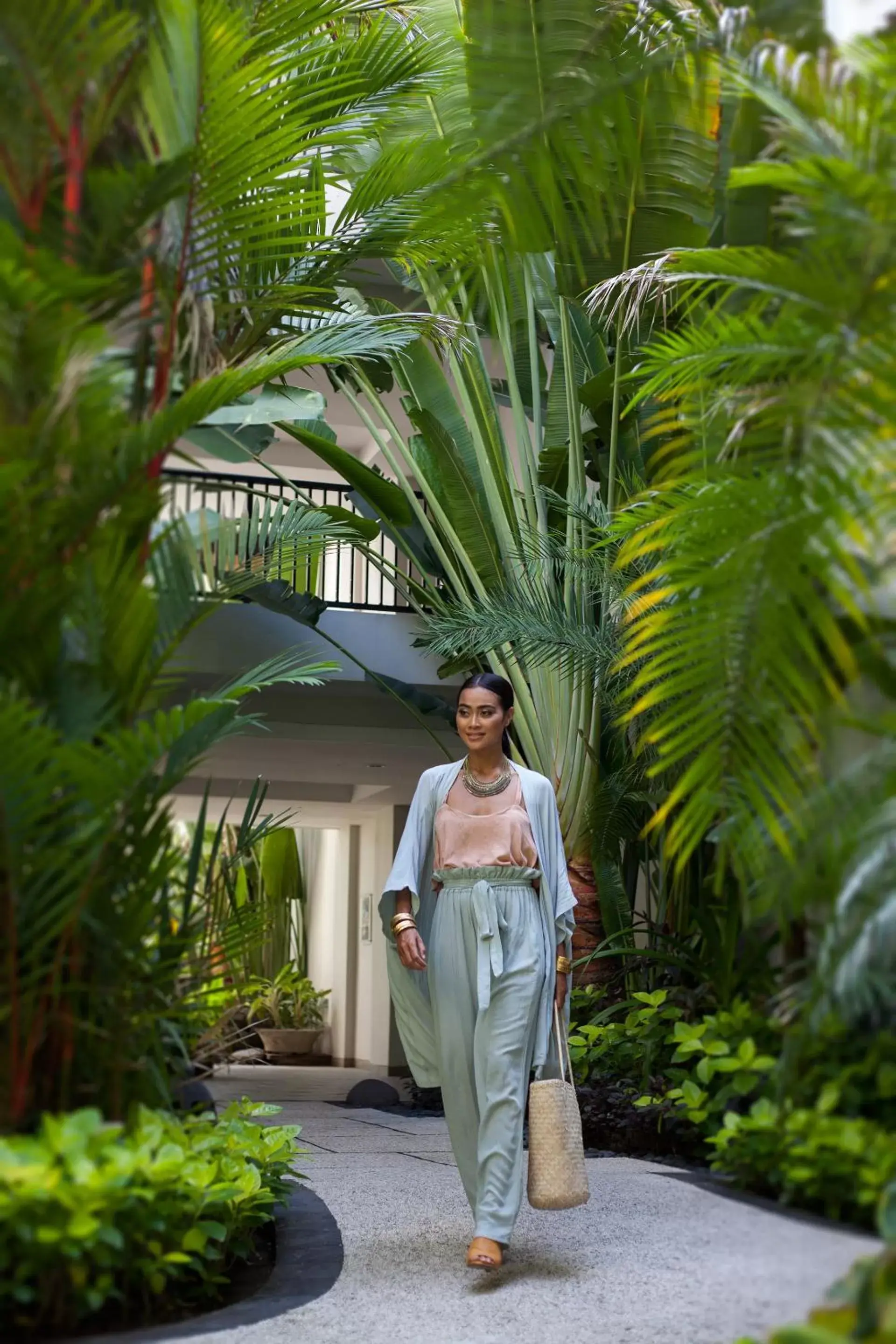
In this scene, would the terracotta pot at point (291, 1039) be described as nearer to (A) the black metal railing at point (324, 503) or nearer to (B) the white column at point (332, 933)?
(B) the white column at point (332, 933)

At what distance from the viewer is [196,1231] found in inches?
130

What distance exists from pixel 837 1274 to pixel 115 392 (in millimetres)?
1952

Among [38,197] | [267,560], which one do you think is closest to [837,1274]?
[38,197]

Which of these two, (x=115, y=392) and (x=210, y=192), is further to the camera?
(x=210, y=192)

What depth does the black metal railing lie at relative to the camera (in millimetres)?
3133

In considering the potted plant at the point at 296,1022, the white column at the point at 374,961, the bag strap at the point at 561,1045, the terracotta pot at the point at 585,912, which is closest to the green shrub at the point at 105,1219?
the bag strap at the point at 561,1045

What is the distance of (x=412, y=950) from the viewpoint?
4293mm

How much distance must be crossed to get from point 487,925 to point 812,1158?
6.57 ft

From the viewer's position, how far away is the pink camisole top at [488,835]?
4.41 m

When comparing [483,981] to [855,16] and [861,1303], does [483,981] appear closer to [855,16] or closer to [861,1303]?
[861,1303]

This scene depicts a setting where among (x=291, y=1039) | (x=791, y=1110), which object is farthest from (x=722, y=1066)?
(x=291, y=1039)

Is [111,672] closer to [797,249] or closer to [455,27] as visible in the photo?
[797,249]

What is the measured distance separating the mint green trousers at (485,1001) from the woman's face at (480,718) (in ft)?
1.23

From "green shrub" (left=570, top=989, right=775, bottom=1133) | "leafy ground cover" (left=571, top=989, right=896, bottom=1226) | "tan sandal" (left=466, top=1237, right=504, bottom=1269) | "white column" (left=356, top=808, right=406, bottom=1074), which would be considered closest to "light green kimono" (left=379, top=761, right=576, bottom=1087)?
"green shrub" (left=570, top=989, right=775, bottom=1133)
